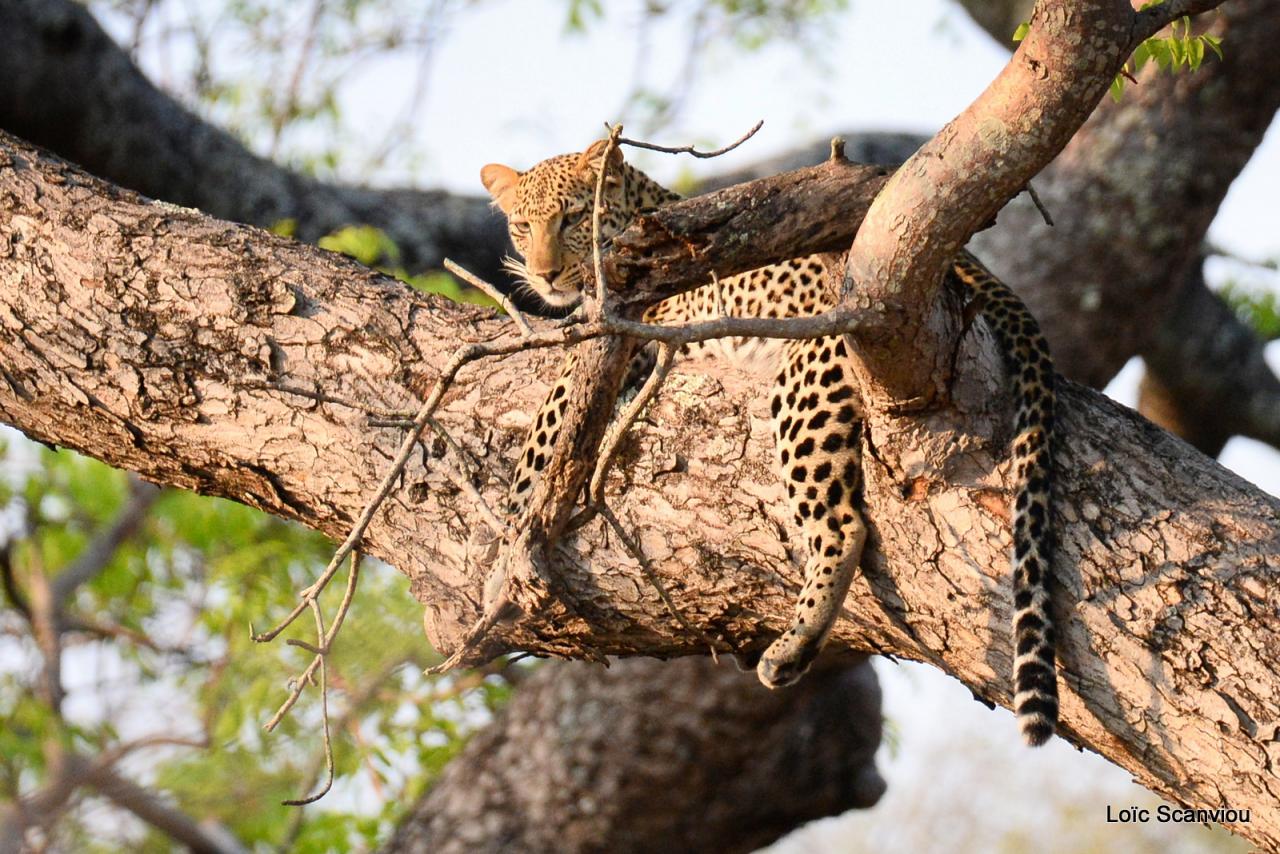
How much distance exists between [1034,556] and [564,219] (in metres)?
3.09

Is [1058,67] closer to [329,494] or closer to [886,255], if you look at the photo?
[886,255]

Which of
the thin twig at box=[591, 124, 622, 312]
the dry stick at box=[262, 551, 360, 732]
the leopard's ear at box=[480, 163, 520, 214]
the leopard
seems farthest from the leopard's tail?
the leopard's ear at box=[480, 163, 520, 214]

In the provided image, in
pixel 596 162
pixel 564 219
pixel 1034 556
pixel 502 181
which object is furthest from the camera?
pixel 502 181

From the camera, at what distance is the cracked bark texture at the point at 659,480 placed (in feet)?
12.3

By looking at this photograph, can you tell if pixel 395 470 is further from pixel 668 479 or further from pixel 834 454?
pixel 834 454

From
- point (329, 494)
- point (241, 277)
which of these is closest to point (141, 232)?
point (241, 277)

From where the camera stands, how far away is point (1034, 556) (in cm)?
380

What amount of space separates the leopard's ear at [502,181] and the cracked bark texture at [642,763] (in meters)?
2.35

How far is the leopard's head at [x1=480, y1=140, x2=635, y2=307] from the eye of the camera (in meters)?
6.20

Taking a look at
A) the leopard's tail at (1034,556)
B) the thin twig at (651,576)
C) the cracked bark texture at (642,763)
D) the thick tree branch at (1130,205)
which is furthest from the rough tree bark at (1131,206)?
the thin twig at (651,576)

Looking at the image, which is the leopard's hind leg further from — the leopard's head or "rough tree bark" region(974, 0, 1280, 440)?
"rough tree bark" region(974, 0, 1280, 440)

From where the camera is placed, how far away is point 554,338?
10.2ft

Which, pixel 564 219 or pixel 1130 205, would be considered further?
pixel 1130 205

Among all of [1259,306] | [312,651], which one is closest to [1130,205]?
[1259,306]
